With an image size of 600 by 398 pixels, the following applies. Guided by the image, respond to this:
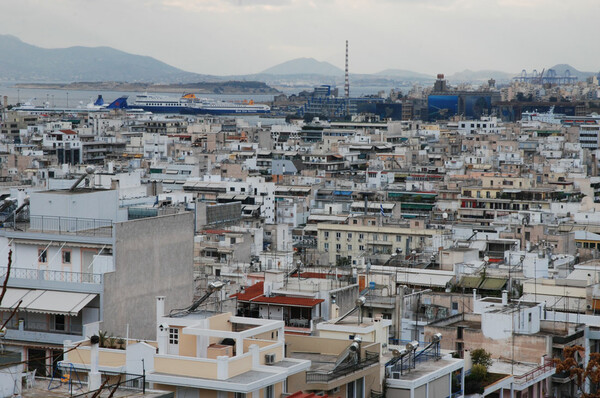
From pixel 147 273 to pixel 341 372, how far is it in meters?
2.79

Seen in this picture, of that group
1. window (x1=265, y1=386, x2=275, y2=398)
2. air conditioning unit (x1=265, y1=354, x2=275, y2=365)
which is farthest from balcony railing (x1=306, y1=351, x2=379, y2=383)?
window (x1=265, y1=386, x2=275, y2=398)

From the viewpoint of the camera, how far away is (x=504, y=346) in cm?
1304

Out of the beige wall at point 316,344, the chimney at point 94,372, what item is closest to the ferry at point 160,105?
the beige wall at point 316,344

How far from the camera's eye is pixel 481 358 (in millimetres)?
12008

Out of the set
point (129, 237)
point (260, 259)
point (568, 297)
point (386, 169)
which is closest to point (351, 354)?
point (129, 237)

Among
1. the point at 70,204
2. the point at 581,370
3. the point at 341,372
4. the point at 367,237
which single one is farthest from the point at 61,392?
the point at 367,237

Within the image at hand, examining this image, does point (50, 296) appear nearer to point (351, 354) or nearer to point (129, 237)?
point (129, 237)

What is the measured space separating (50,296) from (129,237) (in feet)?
2.99

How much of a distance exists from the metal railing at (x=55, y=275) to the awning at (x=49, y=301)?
0.44ft

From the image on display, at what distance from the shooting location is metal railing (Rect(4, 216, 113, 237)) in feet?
38.2

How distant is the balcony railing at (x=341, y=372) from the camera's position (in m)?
9.23

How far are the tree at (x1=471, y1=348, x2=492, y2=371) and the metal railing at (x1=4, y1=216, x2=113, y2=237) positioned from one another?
12.5 feet

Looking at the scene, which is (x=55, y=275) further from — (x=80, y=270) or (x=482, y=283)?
(x=482, y=283)

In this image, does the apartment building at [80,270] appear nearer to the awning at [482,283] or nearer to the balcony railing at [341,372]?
the balcony railing at [341,372]
